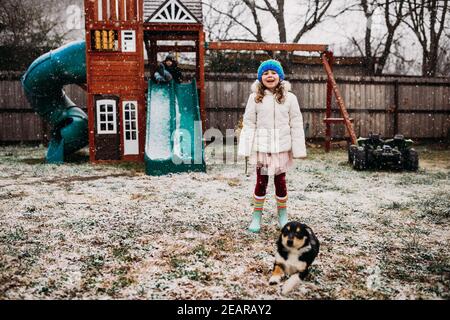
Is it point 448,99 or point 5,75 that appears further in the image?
point 448,99

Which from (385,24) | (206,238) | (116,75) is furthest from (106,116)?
(385,24)

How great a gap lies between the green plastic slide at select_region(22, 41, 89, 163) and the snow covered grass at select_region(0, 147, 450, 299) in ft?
9.59

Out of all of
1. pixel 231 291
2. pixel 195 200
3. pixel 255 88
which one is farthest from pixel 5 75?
pixel 231 291

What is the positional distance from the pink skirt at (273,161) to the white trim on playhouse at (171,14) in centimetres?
657

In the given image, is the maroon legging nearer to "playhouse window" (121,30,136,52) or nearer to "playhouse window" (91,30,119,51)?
"playhouse window" (121,30,136,52)

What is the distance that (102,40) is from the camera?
365 inches

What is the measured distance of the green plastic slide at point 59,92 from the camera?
9.26m

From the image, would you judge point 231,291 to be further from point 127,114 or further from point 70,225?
point 127,114

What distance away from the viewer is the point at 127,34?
30.8 feet

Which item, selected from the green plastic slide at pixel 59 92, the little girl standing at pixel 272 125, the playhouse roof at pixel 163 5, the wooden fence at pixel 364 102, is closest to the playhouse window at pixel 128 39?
the playhouse roof at pixel 163 5

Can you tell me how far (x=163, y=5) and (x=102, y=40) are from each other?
1.72 metres

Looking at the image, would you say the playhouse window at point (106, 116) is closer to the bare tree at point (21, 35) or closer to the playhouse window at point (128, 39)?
the playhouse window at point (128, 39)

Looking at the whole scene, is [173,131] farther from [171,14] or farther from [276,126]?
[276,126]

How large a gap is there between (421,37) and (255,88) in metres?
17.2
